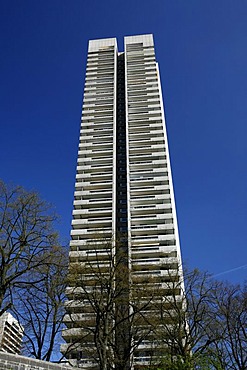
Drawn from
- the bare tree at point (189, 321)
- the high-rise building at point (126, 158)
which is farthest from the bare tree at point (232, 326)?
the high-rise building at point (126, 158)

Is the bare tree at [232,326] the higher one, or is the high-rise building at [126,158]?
the high-rise building at [126,158]

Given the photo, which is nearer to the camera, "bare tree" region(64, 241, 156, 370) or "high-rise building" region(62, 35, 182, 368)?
"bare tree" region(64, 241, 156, 370)

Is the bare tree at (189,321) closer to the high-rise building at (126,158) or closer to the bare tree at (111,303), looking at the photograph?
the bare tree at (111,303)

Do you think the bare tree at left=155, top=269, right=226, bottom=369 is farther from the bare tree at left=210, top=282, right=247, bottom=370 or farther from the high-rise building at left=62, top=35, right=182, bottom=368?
the high-rise building at left=62, top=35, right=182, bottom=368

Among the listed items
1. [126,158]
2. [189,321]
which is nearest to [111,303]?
[189,321]

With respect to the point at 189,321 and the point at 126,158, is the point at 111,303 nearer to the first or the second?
the point at 189,321

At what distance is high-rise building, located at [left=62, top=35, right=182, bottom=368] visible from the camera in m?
62.1

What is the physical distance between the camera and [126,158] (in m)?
72.6

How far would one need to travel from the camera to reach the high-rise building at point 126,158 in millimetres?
62062

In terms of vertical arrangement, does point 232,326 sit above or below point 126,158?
below

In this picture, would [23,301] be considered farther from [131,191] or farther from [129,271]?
[131,191]

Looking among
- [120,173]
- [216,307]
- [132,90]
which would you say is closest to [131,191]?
[120,173]

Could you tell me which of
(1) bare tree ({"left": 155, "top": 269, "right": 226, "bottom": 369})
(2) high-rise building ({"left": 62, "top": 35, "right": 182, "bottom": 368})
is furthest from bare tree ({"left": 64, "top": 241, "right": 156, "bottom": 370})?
(2) high-rise building ({"left": 62, "top": 35, "right": 182, "bottom": 368})

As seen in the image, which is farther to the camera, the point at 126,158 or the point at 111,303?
the point at 126,158
